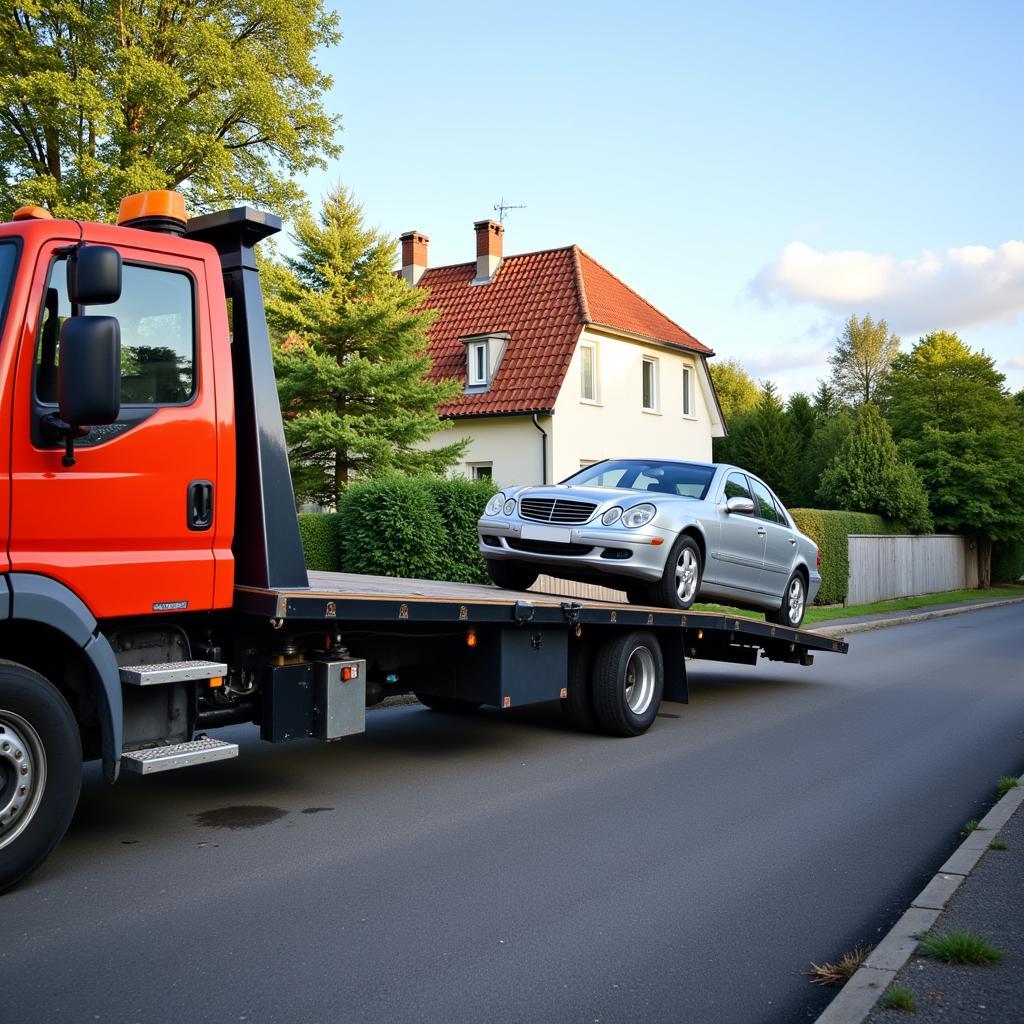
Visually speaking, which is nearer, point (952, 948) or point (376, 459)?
point (952, 948)

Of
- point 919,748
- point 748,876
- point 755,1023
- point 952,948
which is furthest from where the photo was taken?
point 919,748

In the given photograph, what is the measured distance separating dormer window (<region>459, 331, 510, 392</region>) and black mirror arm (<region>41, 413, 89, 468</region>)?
83.4 ft

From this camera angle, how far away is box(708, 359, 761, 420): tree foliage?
8181 cm

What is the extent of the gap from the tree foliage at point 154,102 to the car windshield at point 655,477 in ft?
43.6

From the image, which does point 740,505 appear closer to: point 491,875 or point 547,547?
point 547,547

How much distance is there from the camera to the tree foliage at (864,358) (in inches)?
3241

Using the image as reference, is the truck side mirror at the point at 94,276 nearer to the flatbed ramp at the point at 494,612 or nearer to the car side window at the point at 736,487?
the flatbed ramp at the point at 494,612

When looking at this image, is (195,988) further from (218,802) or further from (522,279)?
(522,279)

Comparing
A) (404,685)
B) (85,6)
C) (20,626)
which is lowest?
(404,685)

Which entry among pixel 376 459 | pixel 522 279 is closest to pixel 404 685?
pixel 376 459

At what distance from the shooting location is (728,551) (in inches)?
411

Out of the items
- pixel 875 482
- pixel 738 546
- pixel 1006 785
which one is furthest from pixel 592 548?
pixel 875 482

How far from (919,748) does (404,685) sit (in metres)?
4.17

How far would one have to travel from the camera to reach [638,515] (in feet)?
30.2
